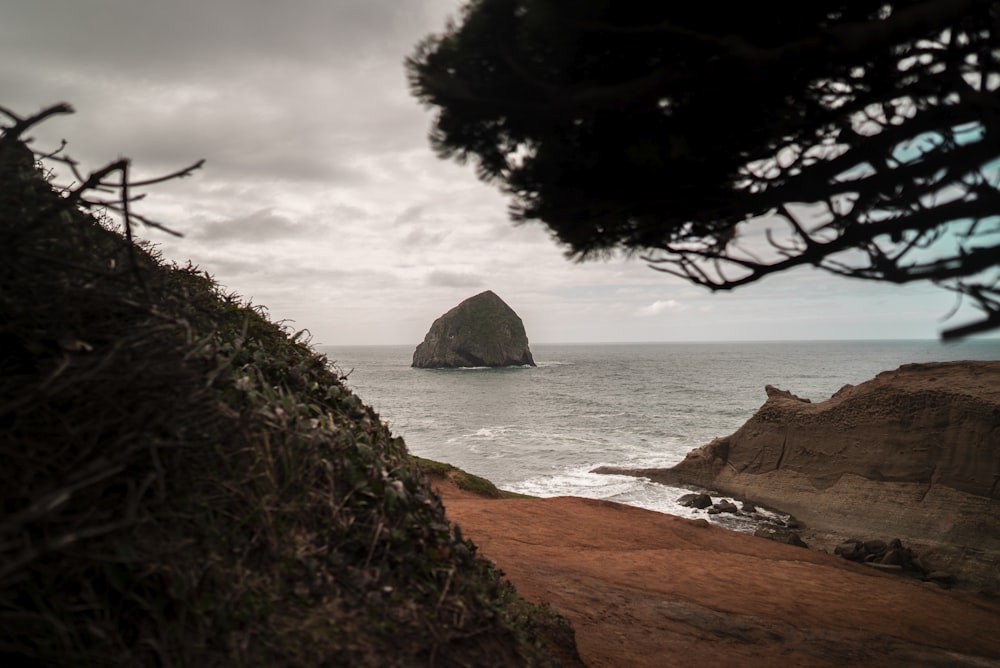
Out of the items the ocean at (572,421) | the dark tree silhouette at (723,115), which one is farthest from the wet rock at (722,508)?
the dark tree silhouette at (723,115)

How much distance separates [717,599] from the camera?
32.5 feet

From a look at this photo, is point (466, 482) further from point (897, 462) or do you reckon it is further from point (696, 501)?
point (897, 462)

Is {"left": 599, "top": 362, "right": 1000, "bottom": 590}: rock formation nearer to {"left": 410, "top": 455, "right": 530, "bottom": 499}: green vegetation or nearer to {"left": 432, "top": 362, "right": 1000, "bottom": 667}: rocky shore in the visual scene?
{"left": 432, "top": 362, "right": 1000, "bottom": 667}: rocky shore

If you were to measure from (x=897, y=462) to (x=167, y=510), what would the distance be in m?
22.2

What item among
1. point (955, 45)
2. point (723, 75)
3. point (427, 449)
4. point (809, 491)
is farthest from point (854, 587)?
point (427, 449)

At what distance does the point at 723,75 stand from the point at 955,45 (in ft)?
6.04

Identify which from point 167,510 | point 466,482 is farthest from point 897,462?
point 167,510

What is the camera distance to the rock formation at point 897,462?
16.5 metres

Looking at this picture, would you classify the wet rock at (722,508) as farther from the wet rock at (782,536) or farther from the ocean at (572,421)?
the wet rock at (782,536)

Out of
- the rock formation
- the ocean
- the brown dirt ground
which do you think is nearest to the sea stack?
the ocean

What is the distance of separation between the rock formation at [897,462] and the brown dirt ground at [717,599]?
353cm

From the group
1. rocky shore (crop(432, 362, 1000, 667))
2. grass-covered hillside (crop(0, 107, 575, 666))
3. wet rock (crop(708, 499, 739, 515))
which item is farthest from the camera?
wet rock (crop(708, 499, 739, 515))

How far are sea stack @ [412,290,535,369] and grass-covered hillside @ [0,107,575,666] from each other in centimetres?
11284

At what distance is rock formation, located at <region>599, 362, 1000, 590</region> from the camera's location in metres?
16.5
